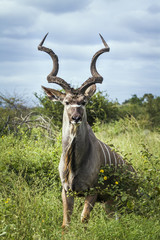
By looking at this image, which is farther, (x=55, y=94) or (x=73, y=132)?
(x=55, y=94)

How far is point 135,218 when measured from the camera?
4.48 metres

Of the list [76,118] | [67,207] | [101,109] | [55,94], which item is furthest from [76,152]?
[101,109]

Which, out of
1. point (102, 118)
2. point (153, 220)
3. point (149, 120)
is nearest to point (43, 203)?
point (153, 220)

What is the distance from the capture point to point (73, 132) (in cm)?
446

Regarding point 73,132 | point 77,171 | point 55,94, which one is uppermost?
point 55,94

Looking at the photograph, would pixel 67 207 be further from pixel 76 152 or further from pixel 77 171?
pixel 76 152

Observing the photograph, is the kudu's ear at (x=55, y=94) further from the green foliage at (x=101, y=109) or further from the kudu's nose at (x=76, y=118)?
the green foliage at (x=101, y=109)

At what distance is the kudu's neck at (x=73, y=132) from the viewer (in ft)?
14.6

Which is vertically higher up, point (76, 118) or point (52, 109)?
point (52, 109)

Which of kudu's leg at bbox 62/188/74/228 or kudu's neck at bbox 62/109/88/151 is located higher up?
kudu's neck at bbox 62/109/88/151

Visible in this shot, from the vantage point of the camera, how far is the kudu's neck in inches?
175

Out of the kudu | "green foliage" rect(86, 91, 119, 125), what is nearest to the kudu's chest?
the kudu

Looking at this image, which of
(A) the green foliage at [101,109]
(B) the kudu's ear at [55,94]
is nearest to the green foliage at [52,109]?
(A) the green foliage at [101,109]

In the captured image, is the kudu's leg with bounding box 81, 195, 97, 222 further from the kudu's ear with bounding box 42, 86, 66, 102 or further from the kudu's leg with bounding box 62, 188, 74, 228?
the kudu's ear with bounding box 42, 86, 66, 102
